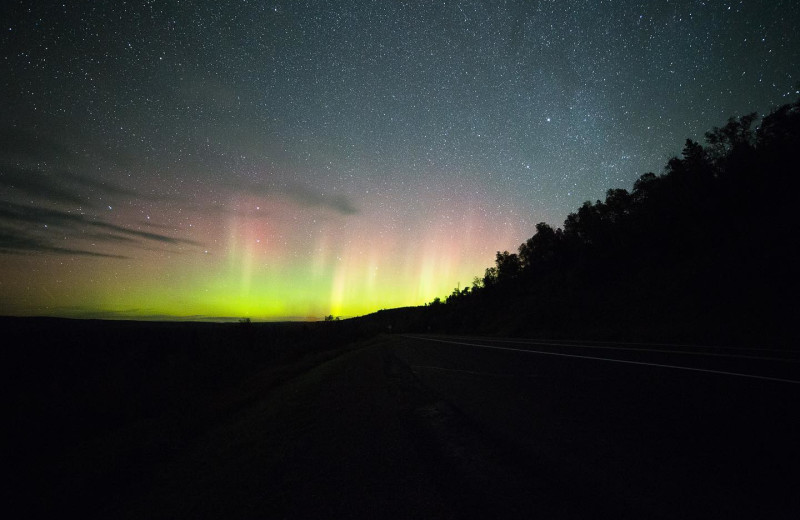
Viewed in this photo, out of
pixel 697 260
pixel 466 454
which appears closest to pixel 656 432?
pixel 466 454

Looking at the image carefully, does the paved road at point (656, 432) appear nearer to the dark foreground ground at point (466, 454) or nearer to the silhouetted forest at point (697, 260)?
the dark foreground ground at point (466, 454)

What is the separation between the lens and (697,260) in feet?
103

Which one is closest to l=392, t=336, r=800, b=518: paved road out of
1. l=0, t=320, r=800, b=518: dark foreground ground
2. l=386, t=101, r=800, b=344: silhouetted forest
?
l=0, t=320, r=800, b=518: dark foreground ground

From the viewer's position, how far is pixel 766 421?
3.17 meters

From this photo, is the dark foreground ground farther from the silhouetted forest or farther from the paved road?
the silhouetted forest

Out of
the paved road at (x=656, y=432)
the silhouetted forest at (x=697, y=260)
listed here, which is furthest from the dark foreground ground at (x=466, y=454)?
the silhouetted forest at (x=697, y=260)

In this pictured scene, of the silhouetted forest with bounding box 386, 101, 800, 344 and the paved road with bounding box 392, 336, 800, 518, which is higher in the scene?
the silhouetted forest with bounding box 386, 101, 800, 344

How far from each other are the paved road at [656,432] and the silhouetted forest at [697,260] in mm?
13351

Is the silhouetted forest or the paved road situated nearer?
the paved road

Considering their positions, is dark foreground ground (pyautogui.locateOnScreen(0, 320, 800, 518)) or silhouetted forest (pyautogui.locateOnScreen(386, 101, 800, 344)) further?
silhouetted forest (pyautogui.locateOnScreen(386, 101, 800, 344))

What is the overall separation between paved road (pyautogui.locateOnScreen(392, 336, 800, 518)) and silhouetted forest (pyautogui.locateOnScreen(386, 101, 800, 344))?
13.4 meters

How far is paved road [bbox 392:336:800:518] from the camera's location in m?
1.99

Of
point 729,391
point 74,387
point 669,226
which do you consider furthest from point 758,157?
point 74,387

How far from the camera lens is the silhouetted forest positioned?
20.1m
